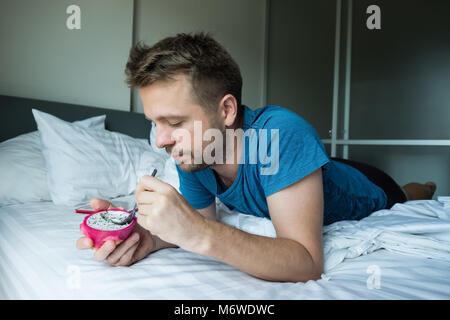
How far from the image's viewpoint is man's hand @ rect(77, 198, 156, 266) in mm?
615

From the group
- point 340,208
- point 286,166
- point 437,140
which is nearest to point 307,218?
point 286,166

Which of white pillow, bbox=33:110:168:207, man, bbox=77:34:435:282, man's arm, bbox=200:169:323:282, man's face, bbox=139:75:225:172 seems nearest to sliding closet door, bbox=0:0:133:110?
white pillow, bbox=33:110:168:207

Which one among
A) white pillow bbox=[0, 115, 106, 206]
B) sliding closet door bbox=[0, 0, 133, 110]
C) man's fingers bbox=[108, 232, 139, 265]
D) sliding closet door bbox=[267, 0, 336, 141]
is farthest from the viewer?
sliding closet door bbox=[267, 0, 336, 141]

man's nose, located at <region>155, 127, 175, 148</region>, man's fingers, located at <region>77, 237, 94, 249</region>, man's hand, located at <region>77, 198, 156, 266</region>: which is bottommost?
man's hand, located at <region>77, 198, 156, 266</region>

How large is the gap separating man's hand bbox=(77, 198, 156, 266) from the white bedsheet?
0.02 metres

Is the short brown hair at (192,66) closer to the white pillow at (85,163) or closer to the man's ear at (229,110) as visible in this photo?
the man's ear at (229,110)

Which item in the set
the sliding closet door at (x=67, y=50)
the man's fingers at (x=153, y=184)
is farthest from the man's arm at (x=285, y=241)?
the sliding closet door at (x=67, y=50)

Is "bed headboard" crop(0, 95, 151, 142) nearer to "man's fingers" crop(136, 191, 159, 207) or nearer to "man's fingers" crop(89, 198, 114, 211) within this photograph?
"man's fingers" crop(89, 198, 114, 211)

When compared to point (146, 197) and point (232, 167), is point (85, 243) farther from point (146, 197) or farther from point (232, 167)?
point (232, 167)

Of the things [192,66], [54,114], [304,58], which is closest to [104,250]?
[192,66]

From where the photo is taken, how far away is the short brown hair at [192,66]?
0.77m

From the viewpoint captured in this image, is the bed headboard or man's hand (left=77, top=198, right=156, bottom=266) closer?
man's hand (left=77, top=198, right=156, bottom=266)

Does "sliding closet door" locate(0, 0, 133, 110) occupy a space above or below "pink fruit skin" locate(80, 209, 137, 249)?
above

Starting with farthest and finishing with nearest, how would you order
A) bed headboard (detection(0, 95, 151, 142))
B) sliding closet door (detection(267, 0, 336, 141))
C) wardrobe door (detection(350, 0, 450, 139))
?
sliding closet door (detection(267, 0, 336, 141))
wardrobe door (detection(350, 0, 450, 139))
bed headboard (detection(0, 95, 151, 142))
